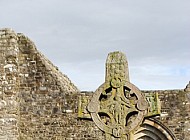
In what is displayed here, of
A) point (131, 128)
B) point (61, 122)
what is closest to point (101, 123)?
point (131, 128)

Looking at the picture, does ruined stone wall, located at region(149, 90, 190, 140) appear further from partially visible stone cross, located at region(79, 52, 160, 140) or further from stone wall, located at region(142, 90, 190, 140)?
partially visible stone cross, located at region(79, 52, 160, 140)

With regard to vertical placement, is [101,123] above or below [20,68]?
below

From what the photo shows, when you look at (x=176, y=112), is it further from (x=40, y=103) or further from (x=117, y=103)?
(x=117, y=103)

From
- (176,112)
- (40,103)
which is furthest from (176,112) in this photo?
(40,103)

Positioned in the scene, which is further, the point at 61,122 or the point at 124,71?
the point at 61,122

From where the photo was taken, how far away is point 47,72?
588 inches

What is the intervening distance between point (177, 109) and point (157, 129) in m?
0.74

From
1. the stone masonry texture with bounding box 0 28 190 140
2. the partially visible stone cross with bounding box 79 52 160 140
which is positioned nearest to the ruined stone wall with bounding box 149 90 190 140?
the stone masonry texture with bounding box 0 28 190 140

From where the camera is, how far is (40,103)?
48.9 ft

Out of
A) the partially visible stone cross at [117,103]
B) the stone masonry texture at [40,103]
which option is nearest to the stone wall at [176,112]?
the stone masonry texture at [40,103]

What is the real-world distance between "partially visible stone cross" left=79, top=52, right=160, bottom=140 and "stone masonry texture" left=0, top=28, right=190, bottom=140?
7249 millimetres

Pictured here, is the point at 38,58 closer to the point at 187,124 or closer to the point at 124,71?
the point at 187,124

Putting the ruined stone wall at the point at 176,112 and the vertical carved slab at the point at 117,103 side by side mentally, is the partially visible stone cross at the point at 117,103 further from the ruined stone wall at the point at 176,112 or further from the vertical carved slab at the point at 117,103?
the ruined stone wall at the point at 176,112

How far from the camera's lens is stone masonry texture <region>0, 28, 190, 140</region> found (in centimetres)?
1473
